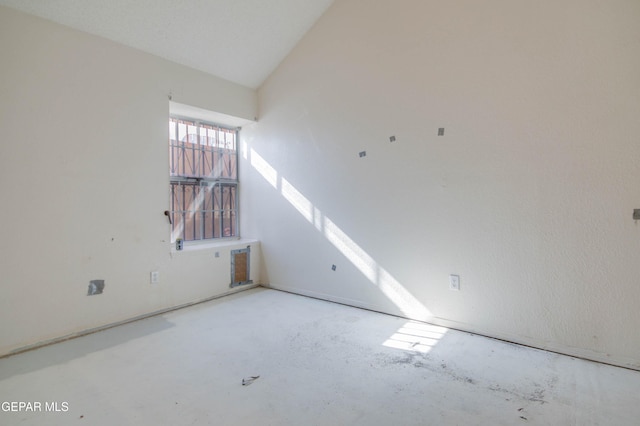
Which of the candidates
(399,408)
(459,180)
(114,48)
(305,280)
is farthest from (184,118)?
(399,408)

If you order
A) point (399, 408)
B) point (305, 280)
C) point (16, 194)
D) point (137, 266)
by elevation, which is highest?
point (16, 194)

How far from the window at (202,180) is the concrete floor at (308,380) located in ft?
4.57

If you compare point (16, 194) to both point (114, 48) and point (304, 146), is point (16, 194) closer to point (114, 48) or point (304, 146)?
point (114, 48)

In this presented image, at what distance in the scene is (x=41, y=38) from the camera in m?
2.54

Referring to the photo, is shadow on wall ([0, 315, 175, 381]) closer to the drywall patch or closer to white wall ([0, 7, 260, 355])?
white wall ([0, 7, 260, 355])

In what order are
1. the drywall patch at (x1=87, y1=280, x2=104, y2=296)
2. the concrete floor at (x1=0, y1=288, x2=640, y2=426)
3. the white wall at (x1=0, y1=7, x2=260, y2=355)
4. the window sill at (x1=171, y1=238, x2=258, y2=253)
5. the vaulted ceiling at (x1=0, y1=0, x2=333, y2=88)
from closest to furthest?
the concrete floor at (x1=0, y1=288, x2=640, y2=426) < the white wall at (x1=0, y1=7, x2=260, y2=355) < the vaulted ceiling at (x1=0, y1=0, x2=333, y2=88) < the drywall patch at (x1=87, y1=280, x2=104, y2=296) < the window sill at (x1=171, y1=238, x2=258, y2=253)

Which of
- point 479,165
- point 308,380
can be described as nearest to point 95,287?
point 308,380

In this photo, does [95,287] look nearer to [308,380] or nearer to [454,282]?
[308,380]

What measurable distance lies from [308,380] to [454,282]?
1483 millimetres

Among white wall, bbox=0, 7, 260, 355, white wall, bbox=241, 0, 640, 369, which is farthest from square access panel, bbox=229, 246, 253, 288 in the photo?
white wall, bbox=241, 0, 640, 369

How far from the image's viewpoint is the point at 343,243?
3.43 metres

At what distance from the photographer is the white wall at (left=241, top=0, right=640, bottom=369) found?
6.95 ft

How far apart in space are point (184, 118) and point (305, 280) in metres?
2.38

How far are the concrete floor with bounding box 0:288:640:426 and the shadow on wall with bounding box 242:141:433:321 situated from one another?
203mm
